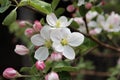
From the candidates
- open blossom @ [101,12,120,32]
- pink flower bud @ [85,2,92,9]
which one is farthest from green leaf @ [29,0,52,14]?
open blossom @ [101,12,120,32]

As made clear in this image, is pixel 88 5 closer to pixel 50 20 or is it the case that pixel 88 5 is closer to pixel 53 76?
pixel 50 20

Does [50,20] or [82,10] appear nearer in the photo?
[50,20]

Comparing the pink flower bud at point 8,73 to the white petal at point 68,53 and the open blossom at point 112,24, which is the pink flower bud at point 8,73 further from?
the open blossom at point 112,24

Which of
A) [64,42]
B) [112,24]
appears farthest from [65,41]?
[112,24]

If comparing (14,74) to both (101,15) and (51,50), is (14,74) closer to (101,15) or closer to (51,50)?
(51,50)

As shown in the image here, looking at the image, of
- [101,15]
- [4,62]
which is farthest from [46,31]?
[4,62]

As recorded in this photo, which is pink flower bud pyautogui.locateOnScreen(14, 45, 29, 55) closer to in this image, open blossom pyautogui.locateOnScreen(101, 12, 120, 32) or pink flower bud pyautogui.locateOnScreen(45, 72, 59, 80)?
pink flower bud pyautogui.locateOnScreen(45, 72, 59, 80)

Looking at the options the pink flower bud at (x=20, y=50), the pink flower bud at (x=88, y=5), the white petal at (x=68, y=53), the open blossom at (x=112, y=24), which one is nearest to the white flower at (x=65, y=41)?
the white petal at (x=68, y=53)
